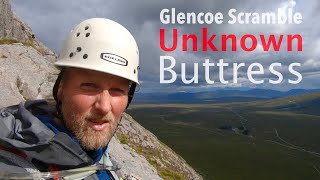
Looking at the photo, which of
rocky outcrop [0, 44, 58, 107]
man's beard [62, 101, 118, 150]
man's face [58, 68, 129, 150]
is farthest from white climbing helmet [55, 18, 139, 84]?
rocky outcrop [0, 44, 58, 107]

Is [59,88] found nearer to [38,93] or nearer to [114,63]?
[114,63]

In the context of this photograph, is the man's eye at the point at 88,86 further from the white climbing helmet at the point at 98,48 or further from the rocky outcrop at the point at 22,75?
the rocky outcrop at the point at 22,75

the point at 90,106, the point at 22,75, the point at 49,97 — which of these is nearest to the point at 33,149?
the point at 90,106

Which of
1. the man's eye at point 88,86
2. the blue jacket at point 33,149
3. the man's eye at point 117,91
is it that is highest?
the man's eye at point 88,86

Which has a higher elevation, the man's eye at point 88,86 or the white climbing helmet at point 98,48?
the white climbing helmet at point 98,48

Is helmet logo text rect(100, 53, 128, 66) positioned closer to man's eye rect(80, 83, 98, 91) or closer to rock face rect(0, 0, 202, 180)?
man's eye rect(80, 83, 98, 91)

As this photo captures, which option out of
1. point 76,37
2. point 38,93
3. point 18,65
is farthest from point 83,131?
point 18,65

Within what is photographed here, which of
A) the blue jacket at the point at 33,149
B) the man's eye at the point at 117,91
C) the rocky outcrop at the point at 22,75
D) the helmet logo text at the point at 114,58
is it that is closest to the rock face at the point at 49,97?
the rocky outcrop at the point at 22,75
